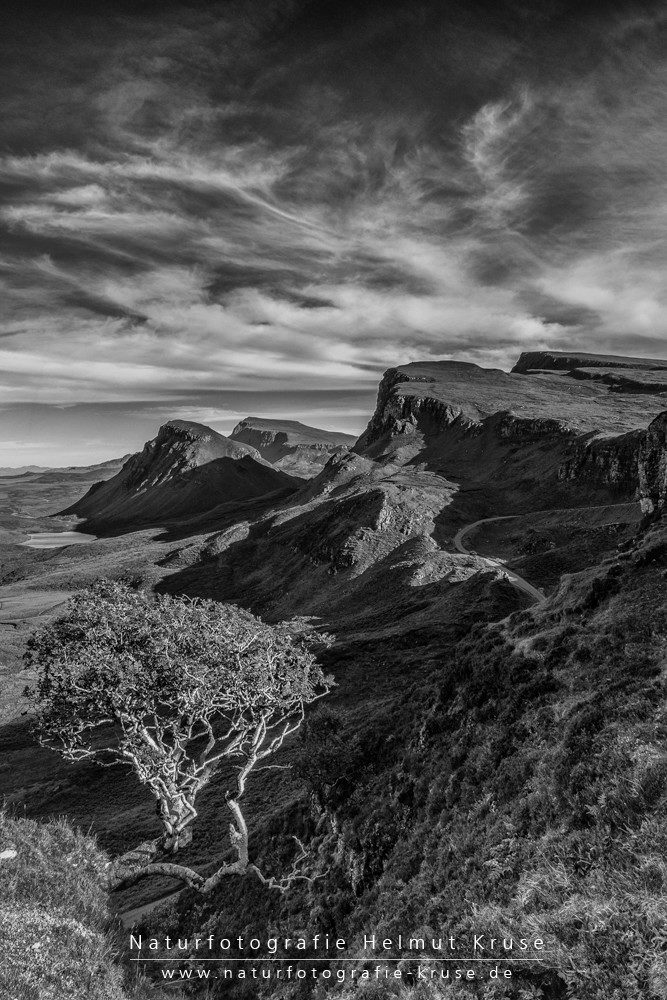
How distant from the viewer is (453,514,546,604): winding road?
61684mm

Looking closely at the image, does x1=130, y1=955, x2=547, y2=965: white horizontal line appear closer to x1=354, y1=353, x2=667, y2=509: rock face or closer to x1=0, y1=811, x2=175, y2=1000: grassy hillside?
x1=0, y1=811, x2=175, y2=1000: grassy hillside

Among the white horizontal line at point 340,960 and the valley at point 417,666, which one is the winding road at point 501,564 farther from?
the white horizontal line at point 340,960

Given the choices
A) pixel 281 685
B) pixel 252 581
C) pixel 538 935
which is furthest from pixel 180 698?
pixel 252 581

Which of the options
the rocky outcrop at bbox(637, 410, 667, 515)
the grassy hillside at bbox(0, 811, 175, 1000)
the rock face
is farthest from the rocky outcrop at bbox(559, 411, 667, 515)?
the grassy hillside at bbox(0, 811, 175, 1000)

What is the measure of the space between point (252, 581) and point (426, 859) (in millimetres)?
106730

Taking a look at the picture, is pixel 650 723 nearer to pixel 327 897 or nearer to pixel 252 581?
pixel 327 897

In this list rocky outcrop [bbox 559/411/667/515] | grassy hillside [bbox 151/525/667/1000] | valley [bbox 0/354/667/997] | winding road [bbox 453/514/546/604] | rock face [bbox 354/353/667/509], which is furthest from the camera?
rock face [bbox 354/353/667/509]

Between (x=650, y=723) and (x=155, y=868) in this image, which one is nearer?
(x=650, y=723)

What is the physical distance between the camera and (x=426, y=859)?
12.9 meters

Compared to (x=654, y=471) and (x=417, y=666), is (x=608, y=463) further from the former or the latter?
(x=417, y=666)

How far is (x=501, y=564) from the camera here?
260 ft

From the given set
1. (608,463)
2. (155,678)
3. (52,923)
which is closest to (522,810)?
(52,923)

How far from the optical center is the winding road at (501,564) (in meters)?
61.7

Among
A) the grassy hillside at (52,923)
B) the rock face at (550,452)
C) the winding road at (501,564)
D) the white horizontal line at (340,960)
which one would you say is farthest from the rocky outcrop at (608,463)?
the grassy hillside at (52,923)
